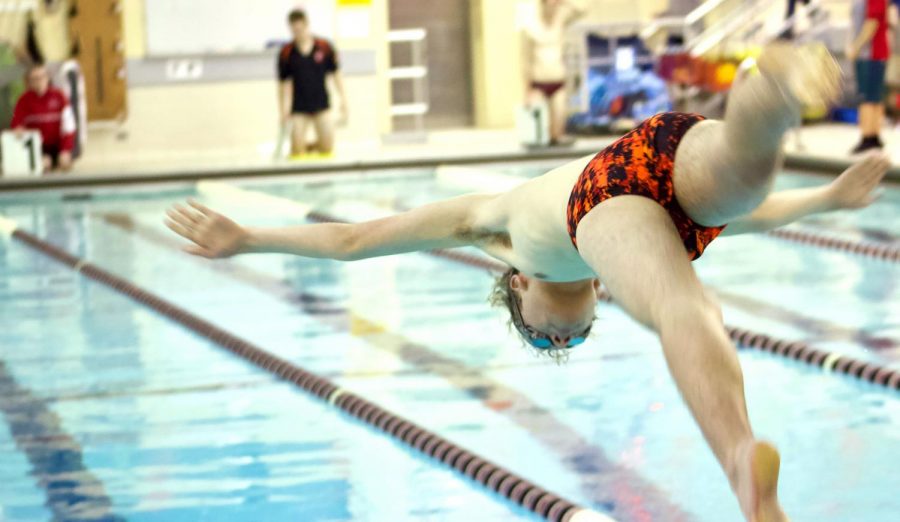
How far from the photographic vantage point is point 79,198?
1263cm

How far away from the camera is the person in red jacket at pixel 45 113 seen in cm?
1340

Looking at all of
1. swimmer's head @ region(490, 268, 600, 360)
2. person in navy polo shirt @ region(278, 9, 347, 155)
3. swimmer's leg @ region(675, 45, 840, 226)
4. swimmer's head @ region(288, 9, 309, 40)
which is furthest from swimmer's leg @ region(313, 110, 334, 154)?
swimmer's leg @ region(675, 45, 840, 226)

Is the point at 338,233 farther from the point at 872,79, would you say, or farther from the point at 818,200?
the point at 872,79

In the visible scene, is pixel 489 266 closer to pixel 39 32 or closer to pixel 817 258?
pixel 817 258

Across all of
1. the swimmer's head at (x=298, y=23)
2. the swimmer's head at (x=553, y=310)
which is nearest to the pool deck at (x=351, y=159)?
the swimmer's head at (x=298, y=23)

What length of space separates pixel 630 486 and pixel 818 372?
1.62 m

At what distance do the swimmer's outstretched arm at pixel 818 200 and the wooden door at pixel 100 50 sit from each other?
12102 millimetres

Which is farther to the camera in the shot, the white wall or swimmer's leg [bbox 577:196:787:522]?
the white wall

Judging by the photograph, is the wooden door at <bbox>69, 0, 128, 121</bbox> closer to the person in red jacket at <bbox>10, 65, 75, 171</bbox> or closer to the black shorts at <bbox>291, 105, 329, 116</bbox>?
the person in red jacket at <bbox>10, 65, 75, 171</bbox>

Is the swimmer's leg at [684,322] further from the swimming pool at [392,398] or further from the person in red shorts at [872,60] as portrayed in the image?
the person in red shorts at [872,60]

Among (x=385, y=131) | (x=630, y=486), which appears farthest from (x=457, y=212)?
(x=385, y=131)

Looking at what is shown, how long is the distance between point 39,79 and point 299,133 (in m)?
2.50

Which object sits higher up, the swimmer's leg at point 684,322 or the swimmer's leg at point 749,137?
the swimmer's leg at point 749,137

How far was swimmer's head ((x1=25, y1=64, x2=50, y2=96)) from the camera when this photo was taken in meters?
13.3
